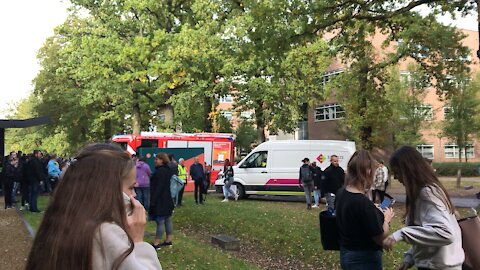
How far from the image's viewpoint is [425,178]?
10.6 ft

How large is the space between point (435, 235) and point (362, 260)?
28.5 inches

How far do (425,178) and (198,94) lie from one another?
26539 millimetres

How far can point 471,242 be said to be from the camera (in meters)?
3.20

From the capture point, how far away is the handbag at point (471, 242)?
3.16 metres

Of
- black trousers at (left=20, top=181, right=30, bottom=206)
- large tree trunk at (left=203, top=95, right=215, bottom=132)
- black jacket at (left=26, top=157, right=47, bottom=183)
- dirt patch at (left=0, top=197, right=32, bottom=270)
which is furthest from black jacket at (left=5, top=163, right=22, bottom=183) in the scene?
large tree trunk at (left=203, top=95, right=215, bottom=132)

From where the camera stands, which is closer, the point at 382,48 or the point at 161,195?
the point at 161,195

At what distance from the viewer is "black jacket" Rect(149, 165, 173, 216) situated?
880cm

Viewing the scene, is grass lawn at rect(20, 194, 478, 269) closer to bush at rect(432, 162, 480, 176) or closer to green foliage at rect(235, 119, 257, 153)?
green foliage at rect(235, 119, 257, 153)

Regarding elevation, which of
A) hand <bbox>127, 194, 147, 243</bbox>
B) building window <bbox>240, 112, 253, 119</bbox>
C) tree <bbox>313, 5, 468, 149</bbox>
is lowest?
hand <bbox>127, 194, 147, 243</bbox>

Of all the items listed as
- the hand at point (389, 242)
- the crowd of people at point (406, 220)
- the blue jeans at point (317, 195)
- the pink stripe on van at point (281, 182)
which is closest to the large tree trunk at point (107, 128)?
the pink stripe on van at point (281, 182)

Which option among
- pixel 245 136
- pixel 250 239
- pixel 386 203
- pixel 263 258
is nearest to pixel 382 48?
pixel 250 239

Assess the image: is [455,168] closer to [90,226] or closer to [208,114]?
[208,114]

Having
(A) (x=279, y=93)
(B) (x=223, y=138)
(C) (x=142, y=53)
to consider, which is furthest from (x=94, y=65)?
(A) (x=279, y=93)

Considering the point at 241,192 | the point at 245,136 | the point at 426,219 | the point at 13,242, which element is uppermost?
the point at 245,136
